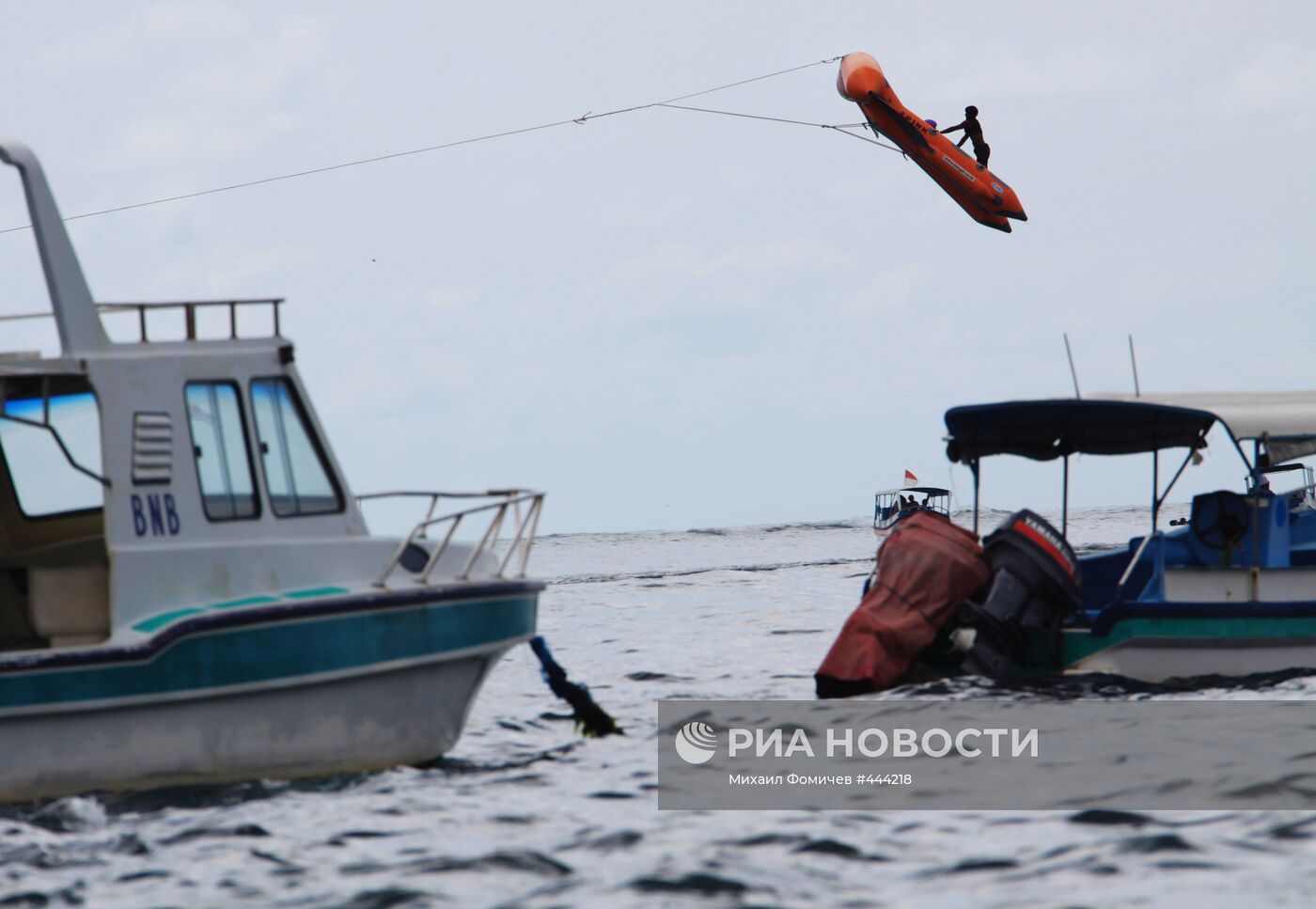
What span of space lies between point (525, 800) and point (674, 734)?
2594 mm

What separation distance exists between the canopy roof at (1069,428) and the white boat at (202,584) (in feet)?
18.8

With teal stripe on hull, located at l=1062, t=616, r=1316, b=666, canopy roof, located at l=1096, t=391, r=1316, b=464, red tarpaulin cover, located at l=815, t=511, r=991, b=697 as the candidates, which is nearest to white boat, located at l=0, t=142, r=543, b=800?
red tarpaulin cover, located at l=815, t=511, r=991, b=697

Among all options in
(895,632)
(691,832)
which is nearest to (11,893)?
(691,832)

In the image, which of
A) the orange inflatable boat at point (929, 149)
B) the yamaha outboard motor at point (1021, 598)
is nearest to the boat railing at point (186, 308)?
the yamaha outboard motor at point (1021, 598)

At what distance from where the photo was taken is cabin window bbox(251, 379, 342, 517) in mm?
10461

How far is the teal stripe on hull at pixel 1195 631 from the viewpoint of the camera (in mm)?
13367

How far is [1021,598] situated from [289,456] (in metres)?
6.41

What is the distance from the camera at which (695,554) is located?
53375mm

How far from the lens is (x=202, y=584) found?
392 inches

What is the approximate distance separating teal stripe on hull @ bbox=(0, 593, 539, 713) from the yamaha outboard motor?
4.83 metres

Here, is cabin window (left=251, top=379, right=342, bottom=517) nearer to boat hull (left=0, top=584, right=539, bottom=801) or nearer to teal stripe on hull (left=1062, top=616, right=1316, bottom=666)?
boat hull (left=0, top=584, right=539, bottom=801)

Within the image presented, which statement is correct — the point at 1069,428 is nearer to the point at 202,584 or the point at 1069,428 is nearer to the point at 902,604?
the point at 902,604

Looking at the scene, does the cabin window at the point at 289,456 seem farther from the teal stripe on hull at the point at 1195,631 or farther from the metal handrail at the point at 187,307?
the teal stripe on hull at the point at 1195,631

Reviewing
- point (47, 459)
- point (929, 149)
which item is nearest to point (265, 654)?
point (47, 459)
